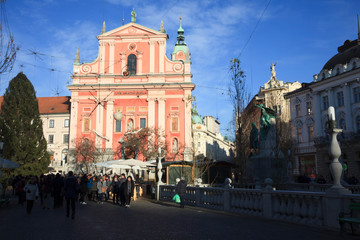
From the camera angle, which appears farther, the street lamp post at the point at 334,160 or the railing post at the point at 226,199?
the railing post at the point at 226,199

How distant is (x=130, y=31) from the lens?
4669 cm

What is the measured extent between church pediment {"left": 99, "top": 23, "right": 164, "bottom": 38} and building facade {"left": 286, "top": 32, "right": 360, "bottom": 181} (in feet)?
72.3

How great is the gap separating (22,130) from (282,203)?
24.7 metres

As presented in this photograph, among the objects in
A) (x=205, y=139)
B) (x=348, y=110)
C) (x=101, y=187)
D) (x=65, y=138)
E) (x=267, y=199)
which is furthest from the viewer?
(x=205, y=139)

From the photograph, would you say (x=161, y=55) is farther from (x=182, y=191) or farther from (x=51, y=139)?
(x=182, y=191)

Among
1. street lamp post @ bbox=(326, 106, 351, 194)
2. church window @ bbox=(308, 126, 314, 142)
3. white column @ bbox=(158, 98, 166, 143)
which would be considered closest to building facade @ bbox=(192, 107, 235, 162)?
white column @ bbox=(158, 98, 166, 143)

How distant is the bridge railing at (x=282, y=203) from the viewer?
818cm

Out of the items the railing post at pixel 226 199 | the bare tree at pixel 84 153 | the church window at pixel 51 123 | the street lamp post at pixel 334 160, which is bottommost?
the railing post at pixel 226 199

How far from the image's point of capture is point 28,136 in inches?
1134

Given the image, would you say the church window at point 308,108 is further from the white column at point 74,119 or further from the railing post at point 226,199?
the railing post at point 226,199

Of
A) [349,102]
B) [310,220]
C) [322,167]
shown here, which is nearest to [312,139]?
[322,167]

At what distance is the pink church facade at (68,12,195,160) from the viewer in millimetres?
44625

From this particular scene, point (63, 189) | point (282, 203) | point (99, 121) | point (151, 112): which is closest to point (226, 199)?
point (282, 203)

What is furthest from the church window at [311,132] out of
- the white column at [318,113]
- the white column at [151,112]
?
the white column at [151,112]
